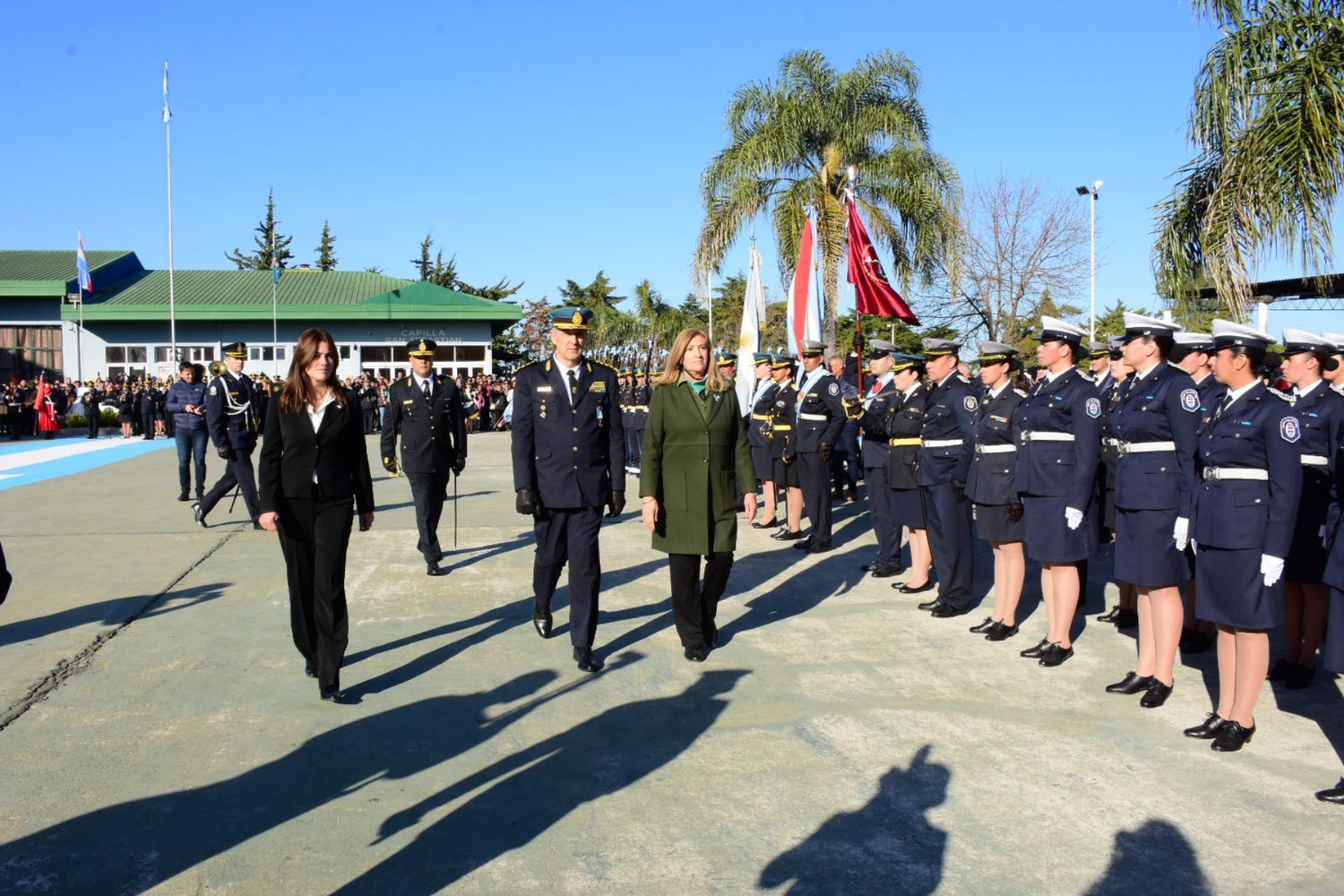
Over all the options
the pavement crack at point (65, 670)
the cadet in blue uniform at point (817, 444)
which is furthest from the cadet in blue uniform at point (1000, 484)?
the pavement crack at point (65, 670)

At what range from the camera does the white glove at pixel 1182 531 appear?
5434 mm

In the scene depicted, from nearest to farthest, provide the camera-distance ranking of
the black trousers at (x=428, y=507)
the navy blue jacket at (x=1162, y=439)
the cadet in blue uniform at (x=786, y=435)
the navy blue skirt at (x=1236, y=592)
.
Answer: the navy blue skirt at (x=1236, y=592)
the navy blue jacket at (x=1162, y=439)
the black trousers at (x=428, y=507)
the cadet in blue uniform at (x=786, y=435)

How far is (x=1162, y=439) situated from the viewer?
5637 millimetres

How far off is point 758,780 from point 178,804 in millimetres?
2337

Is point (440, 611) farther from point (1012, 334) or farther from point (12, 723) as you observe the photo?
point (1012, 334)

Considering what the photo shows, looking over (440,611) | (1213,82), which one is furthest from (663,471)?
(1213,82)

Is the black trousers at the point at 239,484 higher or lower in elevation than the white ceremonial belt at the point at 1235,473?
lower

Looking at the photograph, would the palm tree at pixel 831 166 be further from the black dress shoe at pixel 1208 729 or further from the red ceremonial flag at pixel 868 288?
the black dress shoe at pixel 1208 729

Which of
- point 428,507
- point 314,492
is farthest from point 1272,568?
point 428,507

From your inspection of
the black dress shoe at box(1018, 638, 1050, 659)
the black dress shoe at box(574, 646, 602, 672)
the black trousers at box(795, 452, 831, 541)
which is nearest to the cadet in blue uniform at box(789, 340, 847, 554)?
the black trousers at box(795, 452, 831, 541)

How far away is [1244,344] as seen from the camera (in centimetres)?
509

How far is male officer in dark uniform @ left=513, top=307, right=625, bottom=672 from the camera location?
6555mm

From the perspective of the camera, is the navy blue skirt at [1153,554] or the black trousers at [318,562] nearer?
the navy blue skirt at [1153,554]

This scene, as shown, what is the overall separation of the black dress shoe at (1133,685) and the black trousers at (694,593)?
7.64 ft
